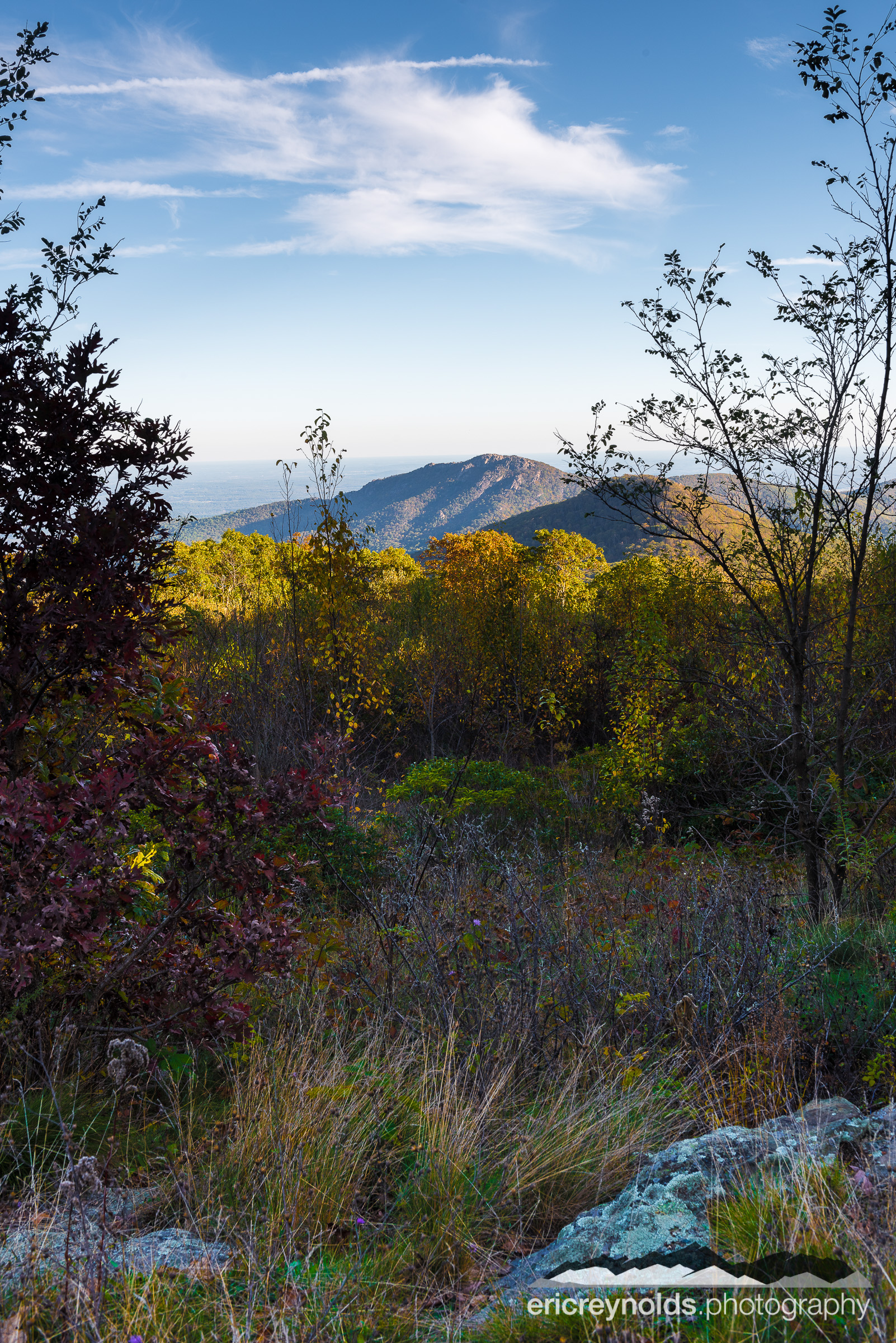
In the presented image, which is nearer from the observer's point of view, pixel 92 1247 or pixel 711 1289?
pixel 711 1289

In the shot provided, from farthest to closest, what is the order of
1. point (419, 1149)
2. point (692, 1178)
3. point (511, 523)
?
point (511, 523)
point (419, 1149)
point (692, 1178)

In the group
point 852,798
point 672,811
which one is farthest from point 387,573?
point 852,798

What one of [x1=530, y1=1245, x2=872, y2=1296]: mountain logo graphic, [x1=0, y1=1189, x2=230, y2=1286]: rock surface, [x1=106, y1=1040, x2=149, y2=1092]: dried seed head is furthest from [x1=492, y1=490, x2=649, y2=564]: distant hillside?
[x1=0, y1=1189, x2=230, y2=1286]: rock surface

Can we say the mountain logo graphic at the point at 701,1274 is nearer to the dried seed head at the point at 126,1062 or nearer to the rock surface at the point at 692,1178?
the rock surface at the point at 692,1178

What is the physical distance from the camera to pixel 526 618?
56.2 ft

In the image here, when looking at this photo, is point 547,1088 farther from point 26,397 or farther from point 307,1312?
point 26,397

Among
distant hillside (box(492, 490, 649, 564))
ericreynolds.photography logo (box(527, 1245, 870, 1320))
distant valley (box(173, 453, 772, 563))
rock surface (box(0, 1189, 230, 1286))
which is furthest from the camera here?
distant hillside (box(492, 490, 649, 564))

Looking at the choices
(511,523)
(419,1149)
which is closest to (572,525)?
(511,523)

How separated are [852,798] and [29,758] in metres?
7.26

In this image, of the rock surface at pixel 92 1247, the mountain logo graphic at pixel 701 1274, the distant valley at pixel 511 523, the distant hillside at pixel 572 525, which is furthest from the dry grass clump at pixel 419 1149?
the distant hillside at pixel 572 525

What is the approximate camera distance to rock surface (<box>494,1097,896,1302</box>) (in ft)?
6.98

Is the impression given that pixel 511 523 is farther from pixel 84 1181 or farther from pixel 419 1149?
pixel 84 1181

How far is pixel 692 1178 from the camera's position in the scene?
2361 millimetres

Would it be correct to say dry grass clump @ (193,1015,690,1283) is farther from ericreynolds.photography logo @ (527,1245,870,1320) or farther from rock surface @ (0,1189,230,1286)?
ericreynolds.photography logo @ (527,1245,870,1320)
